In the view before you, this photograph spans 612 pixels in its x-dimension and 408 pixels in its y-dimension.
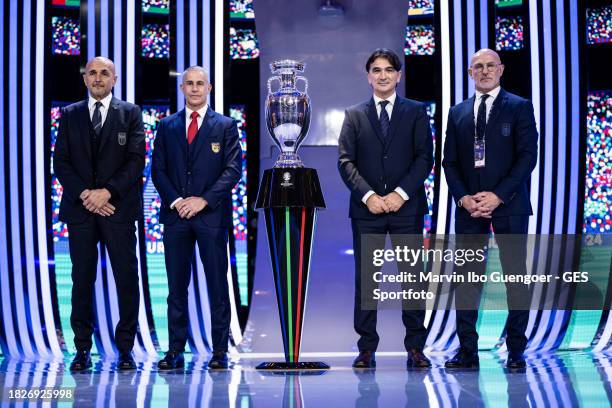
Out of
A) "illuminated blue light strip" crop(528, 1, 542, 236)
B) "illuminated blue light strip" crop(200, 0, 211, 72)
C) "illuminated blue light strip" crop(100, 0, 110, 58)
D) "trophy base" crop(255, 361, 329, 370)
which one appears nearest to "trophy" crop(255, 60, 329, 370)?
"trophy base" crop(255, 361, 329, 370)

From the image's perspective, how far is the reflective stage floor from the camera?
2984mm

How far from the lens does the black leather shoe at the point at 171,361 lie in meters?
4.03

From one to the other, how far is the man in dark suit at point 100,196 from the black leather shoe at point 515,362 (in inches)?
70.9

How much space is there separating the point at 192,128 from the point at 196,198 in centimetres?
38

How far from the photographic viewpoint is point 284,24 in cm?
A: 549

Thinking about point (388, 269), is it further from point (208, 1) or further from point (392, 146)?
point (208, 1)

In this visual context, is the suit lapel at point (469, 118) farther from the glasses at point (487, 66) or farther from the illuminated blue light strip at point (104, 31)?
the illuminated blue light strip at point (104, 31)

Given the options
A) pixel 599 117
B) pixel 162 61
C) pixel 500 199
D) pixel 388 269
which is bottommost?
pixel 388 269

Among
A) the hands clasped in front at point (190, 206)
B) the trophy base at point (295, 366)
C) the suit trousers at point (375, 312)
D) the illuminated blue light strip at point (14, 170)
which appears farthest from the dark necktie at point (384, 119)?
the illuminated blue light strip at point (14, 170)

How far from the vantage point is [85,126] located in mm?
4234

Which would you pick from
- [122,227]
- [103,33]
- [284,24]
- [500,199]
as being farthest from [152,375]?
[284,24]

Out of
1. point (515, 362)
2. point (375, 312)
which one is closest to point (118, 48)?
point (375, 312)

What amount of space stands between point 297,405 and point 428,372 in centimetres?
107

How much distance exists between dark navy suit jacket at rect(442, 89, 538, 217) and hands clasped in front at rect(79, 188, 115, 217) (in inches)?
65.7
